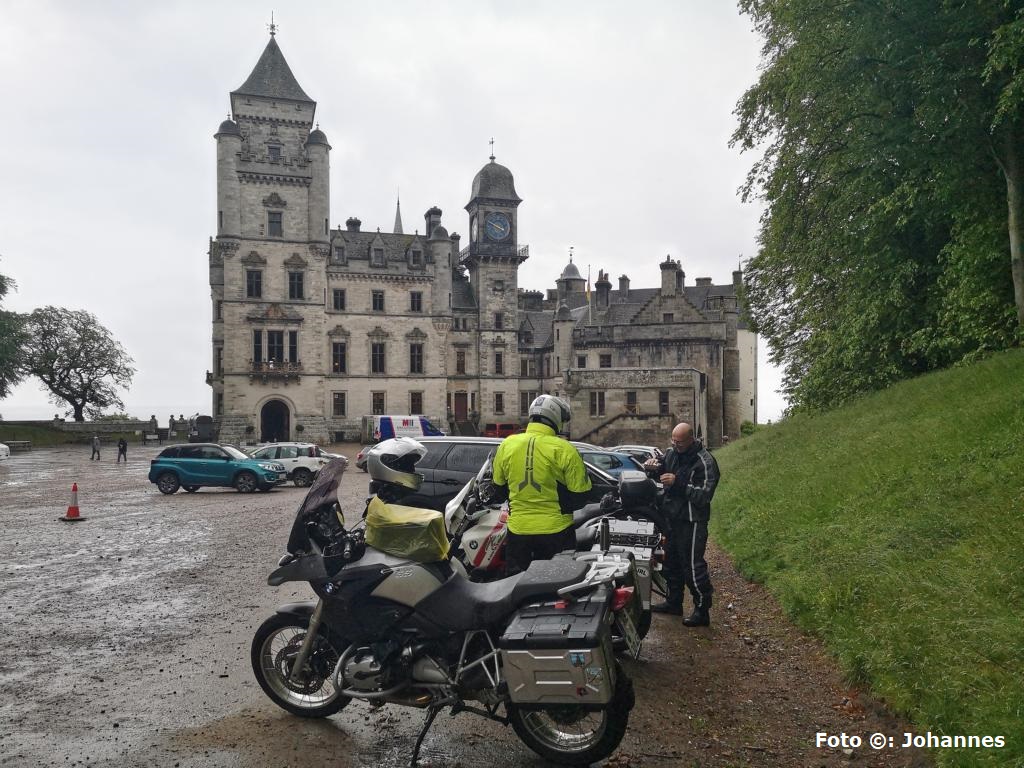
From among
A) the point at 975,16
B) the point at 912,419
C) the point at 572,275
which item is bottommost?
the point at 912,419

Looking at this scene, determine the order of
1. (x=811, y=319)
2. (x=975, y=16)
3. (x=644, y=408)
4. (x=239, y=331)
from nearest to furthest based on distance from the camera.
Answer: (x=975, y=16), (x=811, y=319), (x=644, y=408), (x=239, y=331)

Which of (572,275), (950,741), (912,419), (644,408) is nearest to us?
(950,741)

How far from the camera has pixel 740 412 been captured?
54938mm

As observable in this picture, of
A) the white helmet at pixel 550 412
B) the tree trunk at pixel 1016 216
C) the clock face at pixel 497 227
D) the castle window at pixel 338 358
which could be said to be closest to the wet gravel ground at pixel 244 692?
the white helmet at pixel 550 412

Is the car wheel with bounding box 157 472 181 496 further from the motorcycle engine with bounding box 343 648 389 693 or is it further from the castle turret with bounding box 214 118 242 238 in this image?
the castle turret with bounding box 214 118 242 238

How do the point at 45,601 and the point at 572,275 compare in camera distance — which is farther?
the point at 572,275

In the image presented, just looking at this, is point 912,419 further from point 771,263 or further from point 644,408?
point 644,408

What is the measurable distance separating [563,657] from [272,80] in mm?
56170

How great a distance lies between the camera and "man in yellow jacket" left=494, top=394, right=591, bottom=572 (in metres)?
6.15

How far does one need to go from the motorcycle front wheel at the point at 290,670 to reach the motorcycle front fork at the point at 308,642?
0.11ft

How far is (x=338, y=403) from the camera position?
2164 inches

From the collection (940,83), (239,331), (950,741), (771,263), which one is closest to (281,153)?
(239,331)

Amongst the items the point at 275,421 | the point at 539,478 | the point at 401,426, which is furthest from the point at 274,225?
the point at 539,478

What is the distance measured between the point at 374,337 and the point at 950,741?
5370cm
